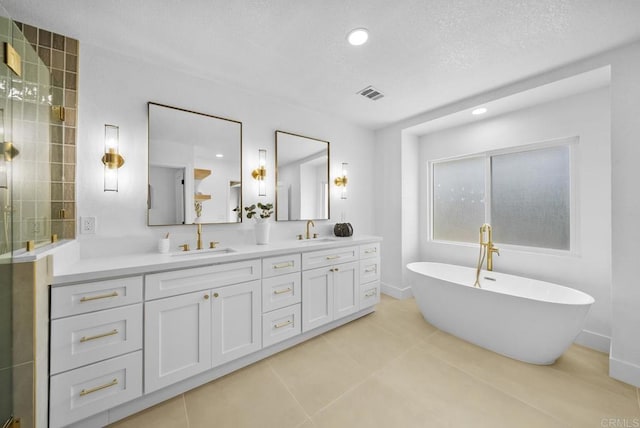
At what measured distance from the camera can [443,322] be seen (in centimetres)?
244

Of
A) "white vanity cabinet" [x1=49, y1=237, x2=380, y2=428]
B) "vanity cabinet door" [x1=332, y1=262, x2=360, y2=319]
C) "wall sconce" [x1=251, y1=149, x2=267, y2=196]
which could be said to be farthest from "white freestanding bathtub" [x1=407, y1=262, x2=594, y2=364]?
"wall sconce" [x1=251, y1=149, x2=267, y2=196]

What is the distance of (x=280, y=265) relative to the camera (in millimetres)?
2049

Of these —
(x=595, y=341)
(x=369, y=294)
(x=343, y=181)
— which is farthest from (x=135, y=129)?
(x=595, y=341)

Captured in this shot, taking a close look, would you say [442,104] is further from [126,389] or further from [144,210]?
[126,389]

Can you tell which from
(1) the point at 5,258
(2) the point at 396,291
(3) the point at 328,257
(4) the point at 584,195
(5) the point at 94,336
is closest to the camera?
(1) the point at 5,258

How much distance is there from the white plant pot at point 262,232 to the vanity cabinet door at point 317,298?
55 cm

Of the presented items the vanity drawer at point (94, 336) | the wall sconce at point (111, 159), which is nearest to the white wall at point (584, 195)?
the vanity drawer at point (94, 336)

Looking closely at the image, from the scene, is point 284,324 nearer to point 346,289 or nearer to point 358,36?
point 346,289

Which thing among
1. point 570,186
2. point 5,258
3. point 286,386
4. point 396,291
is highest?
point 570,186

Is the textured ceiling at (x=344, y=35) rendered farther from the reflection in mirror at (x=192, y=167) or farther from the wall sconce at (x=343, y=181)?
the wall sconce at (x=343, y=181)

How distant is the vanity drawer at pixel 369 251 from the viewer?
271 centimetres

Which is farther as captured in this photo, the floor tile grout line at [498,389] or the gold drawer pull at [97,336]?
the floor tile grout line at [498,389]

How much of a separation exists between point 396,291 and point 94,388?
3.16 meters

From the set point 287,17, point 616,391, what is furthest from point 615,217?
point 287,17
